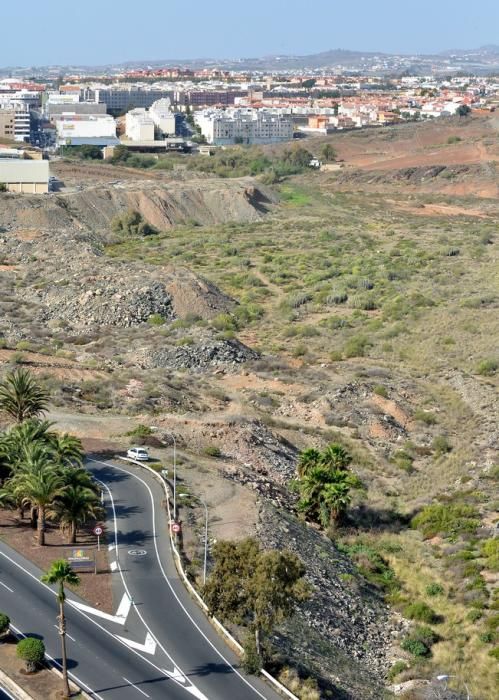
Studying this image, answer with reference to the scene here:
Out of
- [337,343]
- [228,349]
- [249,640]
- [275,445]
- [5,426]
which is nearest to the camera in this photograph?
[249,640]

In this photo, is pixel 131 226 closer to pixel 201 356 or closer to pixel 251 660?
pixel 201 356

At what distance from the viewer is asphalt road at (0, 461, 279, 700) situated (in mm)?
24812

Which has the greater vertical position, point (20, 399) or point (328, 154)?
point (328, 154)

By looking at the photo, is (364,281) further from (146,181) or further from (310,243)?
(146,181)

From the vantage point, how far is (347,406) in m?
50.7

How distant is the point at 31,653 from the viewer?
24.8 m

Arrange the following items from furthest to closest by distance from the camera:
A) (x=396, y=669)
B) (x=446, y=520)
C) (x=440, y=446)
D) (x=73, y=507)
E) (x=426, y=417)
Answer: (x=426, y=417), (x=440, y=446), (x=446, y=520), (x=73, y=507), (x=396, y=669)

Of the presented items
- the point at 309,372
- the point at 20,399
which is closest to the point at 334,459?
the point at 20,399

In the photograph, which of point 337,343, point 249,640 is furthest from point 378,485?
point 337,343

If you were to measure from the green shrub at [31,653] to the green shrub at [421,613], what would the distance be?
11831 mm

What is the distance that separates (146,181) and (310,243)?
104 ft

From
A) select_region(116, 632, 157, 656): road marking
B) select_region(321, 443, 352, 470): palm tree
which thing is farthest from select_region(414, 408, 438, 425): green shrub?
select_region(116, 632, 157, 656): road marking

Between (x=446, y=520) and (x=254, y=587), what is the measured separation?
14350 millimetres

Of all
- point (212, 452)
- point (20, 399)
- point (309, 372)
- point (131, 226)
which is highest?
point (20, 399)
